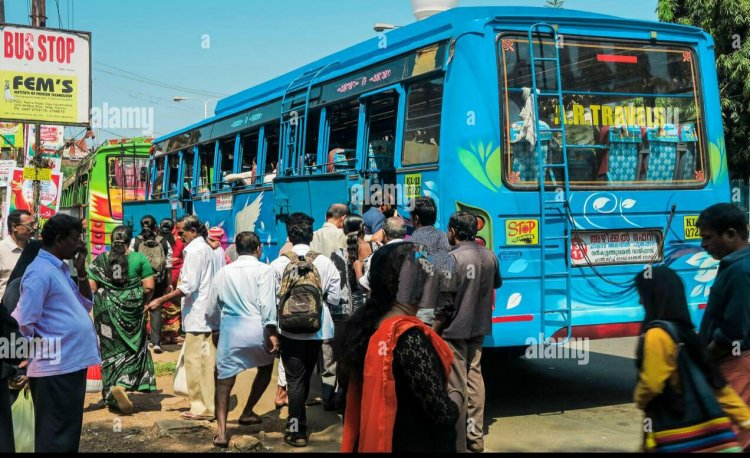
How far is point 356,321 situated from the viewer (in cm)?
341

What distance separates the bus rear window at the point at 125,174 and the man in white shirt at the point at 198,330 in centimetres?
1544

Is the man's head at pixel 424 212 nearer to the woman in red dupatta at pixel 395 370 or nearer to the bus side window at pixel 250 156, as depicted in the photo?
the woman in red dupatta at pixel 395 370

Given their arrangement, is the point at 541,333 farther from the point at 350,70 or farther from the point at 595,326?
the point at 350,70

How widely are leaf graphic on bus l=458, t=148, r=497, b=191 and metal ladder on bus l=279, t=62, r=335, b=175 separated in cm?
364

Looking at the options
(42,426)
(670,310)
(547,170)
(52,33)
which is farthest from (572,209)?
(52,33)

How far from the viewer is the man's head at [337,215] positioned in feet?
26.2

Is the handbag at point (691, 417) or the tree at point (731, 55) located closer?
the handbag at point (691, 417)

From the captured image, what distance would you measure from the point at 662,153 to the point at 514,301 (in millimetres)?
2212

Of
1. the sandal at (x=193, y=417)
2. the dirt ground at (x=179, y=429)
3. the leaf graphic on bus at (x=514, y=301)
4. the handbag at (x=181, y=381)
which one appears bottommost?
the dirt ground at (x=179, y=429)

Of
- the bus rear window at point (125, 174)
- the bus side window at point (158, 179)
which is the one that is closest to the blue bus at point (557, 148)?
the bus side window at point (158, 179)

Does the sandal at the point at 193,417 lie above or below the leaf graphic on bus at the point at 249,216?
below

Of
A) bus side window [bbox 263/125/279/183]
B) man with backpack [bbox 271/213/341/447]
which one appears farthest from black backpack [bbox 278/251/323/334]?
bus side window [bbox 263/125/279/183]

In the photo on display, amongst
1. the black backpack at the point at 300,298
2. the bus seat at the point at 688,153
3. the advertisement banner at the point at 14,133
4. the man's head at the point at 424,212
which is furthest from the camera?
the advertisement banner at the point at 14,133

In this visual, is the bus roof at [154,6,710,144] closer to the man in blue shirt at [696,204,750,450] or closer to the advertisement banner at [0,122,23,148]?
the man in blue shirt at [696,204,750,450]
